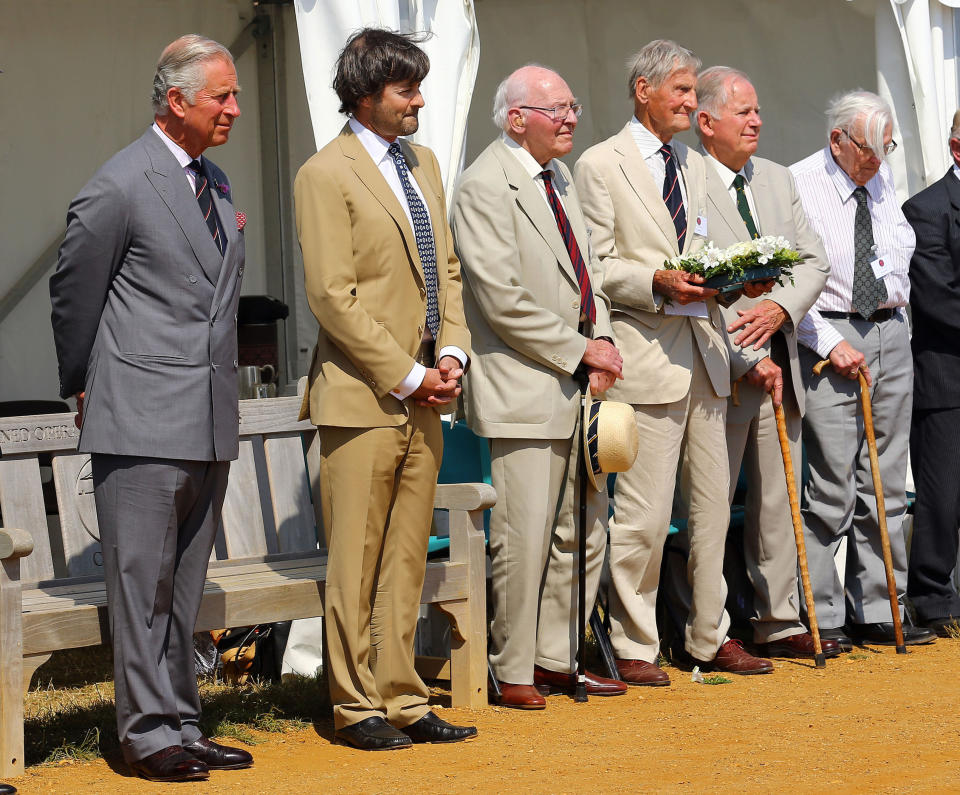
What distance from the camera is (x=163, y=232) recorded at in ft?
12.8

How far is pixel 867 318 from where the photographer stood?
588cm

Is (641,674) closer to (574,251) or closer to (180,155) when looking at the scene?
(574,251)

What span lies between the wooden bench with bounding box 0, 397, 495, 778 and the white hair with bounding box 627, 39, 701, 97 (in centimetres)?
165

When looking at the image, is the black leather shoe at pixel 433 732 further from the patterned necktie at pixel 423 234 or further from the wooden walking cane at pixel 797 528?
the wooden walking cane at pixel 797 528

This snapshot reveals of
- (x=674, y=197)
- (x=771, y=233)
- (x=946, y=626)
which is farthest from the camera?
(x=946, y=626)

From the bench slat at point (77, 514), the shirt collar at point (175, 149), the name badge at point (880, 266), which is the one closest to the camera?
the shirt collar at point (175, 149)

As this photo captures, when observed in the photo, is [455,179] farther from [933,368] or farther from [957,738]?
[957,738]

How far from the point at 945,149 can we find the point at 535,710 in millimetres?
3416

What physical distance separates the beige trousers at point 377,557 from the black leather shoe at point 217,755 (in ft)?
1.12

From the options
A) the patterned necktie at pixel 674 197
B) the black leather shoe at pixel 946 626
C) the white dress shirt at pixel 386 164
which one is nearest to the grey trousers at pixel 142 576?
the white dress shirt at pixel 386 164

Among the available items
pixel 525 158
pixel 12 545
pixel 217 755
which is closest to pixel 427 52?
pixel 525 158

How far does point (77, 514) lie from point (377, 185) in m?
1.48

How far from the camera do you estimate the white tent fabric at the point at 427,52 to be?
5434mm

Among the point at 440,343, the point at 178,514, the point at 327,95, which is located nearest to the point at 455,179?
the point at 327,95
